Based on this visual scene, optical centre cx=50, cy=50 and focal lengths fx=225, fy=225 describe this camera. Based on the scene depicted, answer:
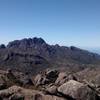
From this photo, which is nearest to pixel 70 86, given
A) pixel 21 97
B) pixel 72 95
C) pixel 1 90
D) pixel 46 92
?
pixel 72 95

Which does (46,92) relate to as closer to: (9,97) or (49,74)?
(9,97)

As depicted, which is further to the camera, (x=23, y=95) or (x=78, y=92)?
(x=23, y=95)

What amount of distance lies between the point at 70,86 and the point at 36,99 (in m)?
6.33

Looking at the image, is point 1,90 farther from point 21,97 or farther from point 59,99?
point 59,99

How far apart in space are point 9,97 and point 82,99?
40.6 feet

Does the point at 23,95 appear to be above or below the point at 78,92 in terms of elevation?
below

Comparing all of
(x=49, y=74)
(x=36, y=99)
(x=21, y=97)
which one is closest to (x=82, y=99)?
(x=36, y=99)

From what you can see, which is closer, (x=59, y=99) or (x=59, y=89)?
(x=59, y=99)

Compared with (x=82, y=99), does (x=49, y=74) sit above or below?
below

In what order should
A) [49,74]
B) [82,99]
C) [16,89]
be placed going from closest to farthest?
[82,99], [16,89], [49,74]

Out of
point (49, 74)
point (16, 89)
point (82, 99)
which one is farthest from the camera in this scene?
point (49, 74)

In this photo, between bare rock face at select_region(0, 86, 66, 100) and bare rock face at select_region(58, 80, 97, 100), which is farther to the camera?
bare rock face at select_region(0, 86, 66, 100)

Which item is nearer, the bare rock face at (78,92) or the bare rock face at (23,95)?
the bare rock face at (78,92)

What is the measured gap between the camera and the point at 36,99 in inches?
1500
